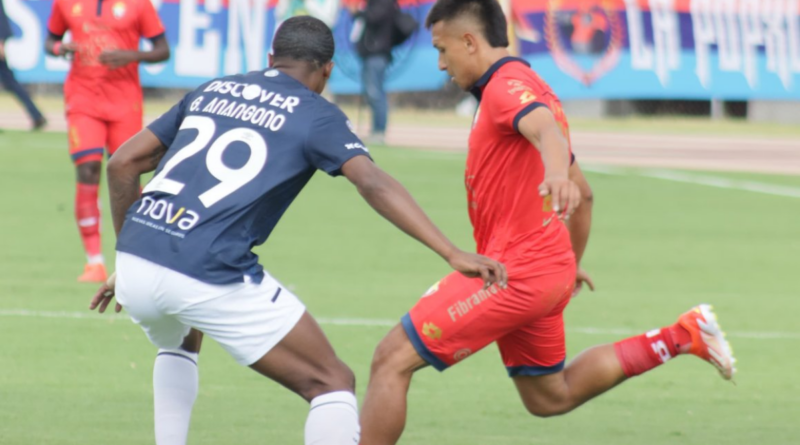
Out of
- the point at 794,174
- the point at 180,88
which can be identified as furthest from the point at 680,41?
the point at 180,88

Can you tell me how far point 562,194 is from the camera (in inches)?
181

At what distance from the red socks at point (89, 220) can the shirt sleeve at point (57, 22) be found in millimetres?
1308

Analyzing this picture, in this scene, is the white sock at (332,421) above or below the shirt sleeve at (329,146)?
below

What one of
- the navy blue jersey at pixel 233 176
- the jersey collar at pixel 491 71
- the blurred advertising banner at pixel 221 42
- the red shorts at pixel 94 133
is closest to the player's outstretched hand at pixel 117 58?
the red shorts at pixel 94 133

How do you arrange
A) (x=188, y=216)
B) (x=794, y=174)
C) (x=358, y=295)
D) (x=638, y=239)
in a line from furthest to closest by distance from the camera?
1. (x=794, y=174)
2. (x=638, y=239)
3. (x=358, y=295)
4. (x=188, y=216)

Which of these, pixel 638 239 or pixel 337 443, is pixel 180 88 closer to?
pixel 638 239

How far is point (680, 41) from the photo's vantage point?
1019 inches

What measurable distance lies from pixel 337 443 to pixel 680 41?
22267 millimetres

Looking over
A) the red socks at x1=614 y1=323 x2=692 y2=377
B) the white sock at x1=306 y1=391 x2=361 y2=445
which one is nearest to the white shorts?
the white sock at x1=306 y1=391 x2=361 y2=445

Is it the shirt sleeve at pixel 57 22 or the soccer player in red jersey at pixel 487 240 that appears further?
the shirt sleeve at pixel 57 22

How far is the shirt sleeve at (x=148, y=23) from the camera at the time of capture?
1060 centimetres

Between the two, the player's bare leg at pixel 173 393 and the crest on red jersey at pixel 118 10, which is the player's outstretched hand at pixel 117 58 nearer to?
the crest on red jersey at pixel 118 10

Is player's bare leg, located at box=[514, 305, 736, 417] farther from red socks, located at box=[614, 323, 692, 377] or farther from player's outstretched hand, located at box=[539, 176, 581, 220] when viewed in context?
player's outstretched hand, located at box=[539, 176, 581, 220]

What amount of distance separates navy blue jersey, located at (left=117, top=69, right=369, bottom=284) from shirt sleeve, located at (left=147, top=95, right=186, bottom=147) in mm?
158
